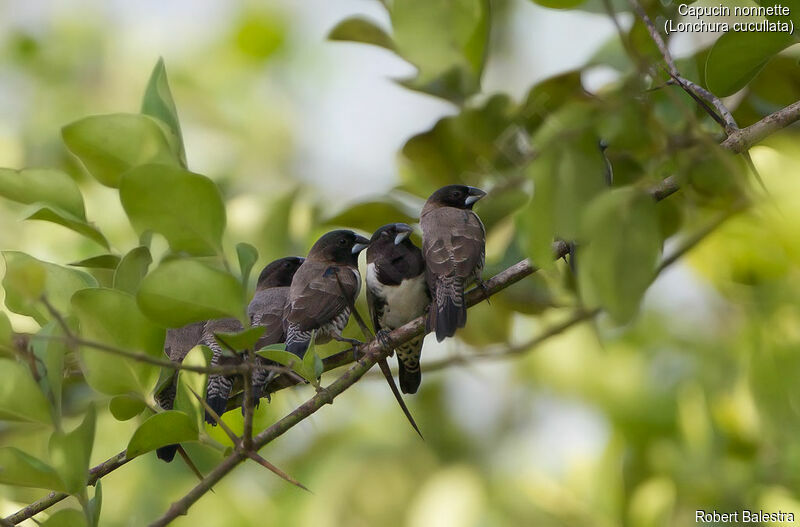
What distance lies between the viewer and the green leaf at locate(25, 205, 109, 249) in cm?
163

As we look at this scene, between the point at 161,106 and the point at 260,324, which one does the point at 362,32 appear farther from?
the point at 260,324

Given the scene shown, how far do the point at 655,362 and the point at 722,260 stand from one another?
1037 millimetres

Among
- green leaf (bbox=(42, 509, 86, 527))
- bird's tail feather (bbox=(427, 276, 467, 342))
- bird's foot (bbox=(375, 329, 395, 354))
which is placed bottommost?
bird's tail feather (bbox=(427, 276, 467, 342))

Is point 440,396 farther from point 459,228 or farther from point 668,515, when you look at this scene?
point 459,228

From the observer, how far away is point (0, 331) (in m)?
1.47

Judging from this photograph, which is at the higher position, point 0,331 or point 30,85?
point 0,331

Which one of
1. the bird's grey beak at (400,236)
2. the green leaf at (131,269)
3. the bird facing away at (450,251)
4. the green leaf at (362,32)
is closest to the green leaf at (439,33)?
the green leaf at (362,32)

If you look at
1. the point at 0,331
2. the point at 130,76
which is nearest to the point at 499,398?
the point at 130,76

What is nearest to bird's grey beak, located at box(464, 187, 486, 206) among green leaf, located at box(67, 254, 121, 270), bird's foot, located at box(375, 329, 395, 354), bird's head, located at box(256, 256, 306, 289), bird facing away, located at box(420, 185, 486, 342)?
bird facing away, located at box(420, 185, 486, 342)

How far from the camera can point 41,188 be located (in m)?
1.73

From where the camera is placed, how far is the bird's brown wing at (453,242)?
7.08 ft

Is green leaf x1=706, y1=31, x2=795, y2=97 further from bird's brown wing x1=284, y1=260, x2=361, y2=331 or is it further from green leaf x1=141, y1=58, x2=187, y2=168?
bird's brown wing x1=284, y1=260, x2=361, y2=331

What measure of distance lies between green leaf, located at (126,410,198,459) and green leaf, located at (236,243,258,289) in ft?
0.77

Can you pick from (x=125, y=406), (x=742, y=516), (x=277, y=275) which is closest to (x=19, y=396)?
(x=125, y=406)
